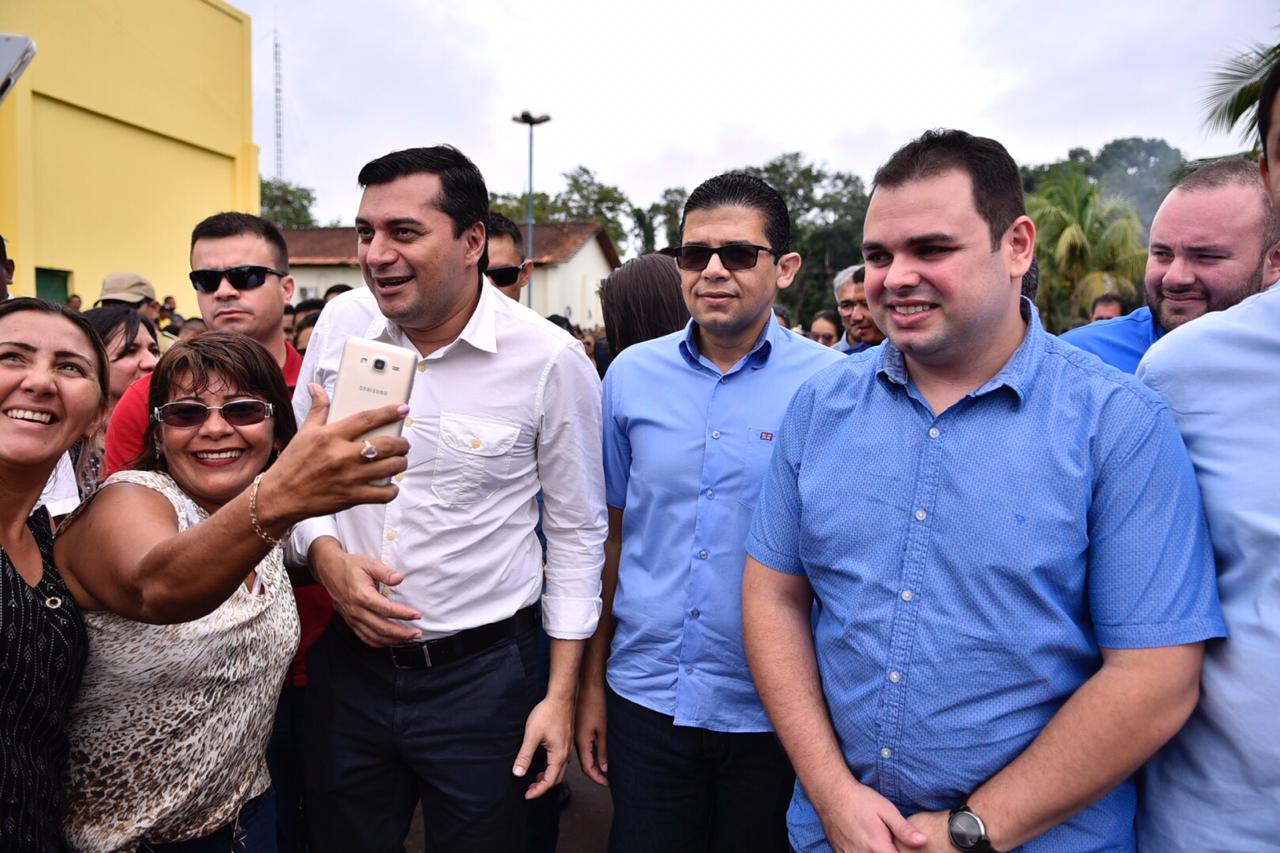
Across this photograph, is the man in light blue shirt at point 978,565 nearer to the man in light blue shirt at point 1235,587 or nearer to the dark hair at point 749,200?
the man in light blue shirt at point 1235,587

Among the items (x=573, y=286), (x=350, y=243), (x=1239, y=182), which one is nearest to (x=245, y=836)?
(x=1239, y=182)

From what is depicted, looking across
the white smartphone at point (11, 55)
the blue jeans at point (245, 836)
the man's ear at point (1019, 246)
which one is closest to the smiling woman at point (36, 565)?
the blue jeans at point (245, 836)

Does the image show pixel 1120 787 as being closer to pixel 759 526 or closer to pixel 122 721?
pixel 759 526

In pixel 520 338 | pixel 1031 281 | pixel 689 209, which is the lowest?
pixel 520 338

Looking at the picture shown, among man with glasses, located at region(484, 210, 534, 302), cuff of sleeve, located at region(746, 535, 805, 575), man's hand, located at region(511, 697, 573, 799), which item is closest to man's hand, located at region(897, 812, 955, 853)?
cuff of sleeve, located at region(746, 535, 805, 575)

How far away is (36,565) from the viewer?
185 centimetres

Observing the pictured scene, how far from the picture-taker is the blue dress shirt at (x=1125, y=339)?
312 cm

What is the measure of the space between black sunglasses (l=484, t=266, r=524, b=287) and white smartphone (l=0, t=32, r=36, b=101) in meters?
2.18

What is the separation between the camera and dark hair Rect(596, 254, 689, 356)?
11.6ft

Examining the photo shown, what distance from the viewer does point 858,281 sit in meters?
6.05

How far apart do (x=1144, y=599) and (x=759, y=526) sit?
2.85ft

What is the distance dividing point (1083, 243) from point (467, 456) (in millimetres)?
30088

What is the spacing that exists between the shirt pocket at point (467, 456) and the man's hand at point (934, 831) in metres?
1.47

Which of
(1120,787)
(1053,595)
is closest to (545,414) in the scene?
(1053,595)
